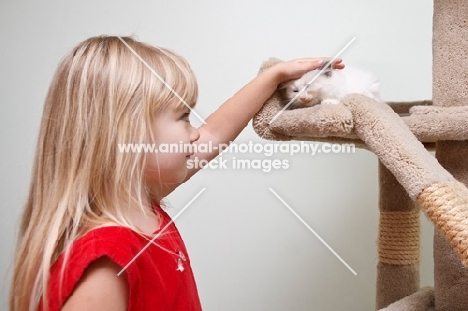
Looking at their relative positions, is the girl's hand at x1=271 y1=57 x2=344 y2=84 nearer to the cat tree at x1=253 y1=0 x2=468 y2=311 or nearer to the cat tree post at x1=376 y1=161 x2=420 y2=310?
the cat tree at x1=253 y1=0 x2=468 y2=311

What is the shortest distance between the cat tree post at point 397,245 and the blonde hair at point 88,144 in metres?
0.49

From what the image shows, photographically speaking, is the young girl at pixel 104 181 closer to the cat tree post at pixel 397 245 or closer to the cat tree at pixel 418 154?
the cat tree at pixel 418 154

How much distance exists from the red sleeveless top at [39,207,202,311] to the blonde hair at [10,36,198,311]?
0.11 ft

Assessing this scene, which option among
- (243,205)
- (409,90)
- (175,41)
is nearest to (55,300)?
(243,205)

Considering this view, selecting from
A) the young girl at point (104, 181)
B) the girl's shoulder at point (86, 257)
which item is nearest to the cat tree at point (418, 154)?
the young girl at point (104, 181)

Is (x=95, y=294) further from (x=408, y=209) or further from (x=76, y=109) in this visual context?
(x=408, y=209)

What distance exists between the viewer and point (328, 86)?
94cm

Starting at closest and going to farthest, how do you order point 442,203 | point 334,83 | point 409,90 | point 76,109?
point 442,203, point 76,109, point 334,83, point 409,90

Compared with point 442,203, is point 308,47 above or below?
above

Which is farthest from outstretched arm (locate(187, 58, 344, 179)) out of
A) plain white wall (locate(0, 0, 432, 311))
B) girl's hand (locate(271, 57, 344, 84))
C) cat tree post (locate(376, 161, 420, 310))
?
plain white wall (locate(0, 0, 432, 311))

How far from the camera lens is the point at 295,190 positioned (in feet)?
4.50

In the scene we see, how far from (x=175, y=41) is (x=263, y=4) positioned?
252 millimetres

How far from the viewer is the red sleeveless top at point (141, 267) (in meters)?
0.65

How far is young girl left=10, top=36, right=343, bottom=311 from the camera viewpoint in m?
0.67
